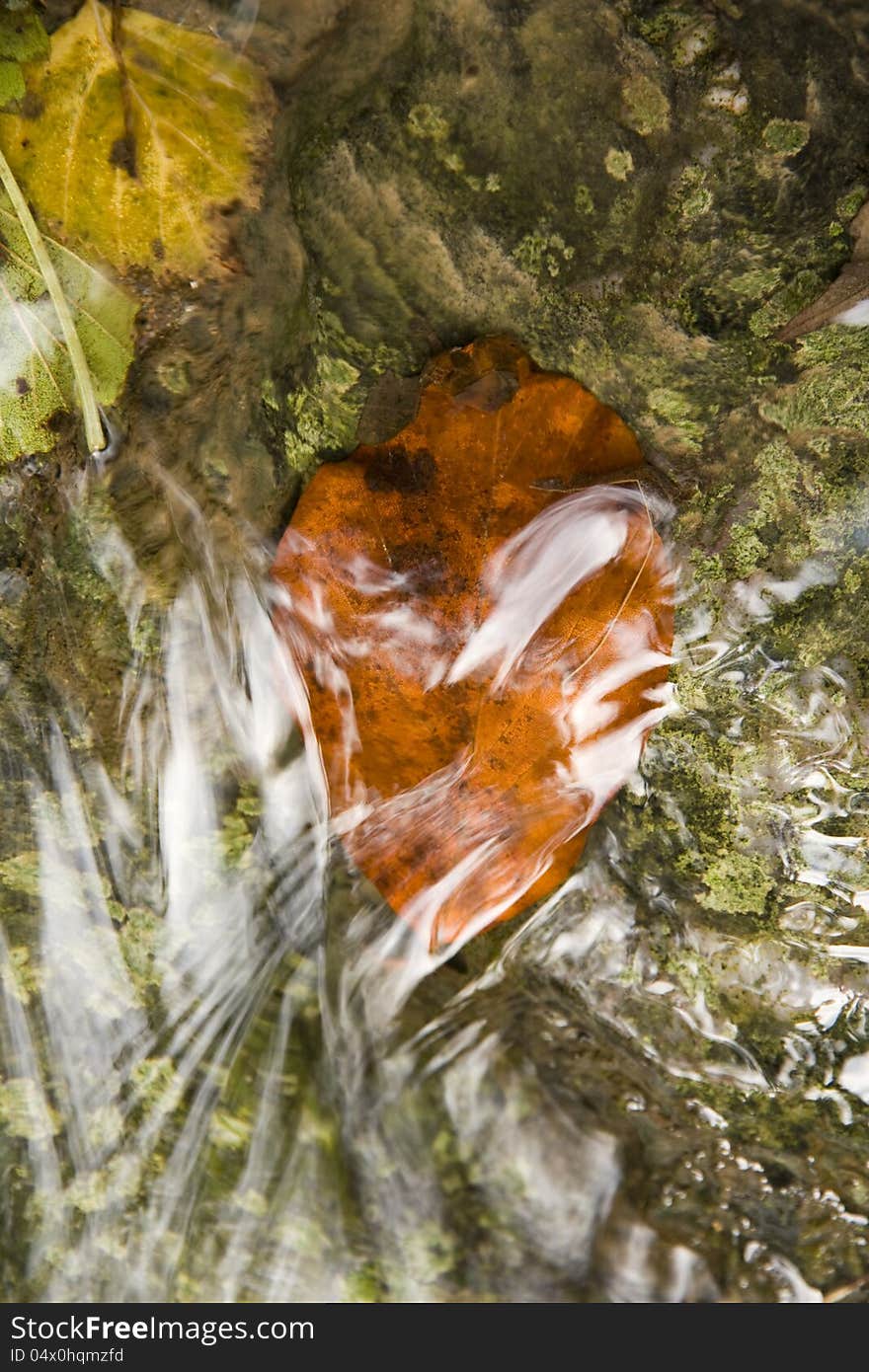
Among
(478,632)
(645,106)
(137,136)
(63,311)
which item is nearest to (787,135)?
(645,106)

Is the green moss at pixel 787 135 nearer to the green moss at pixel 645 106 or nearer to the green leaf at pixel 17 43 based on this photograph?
the green moss at pixel 645 106

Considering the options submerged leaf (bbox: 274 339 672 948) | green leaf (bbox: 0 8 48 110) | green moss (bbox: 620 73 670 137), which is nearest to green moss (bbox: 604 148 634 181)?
green moss (bbox: 620 73 670 137)

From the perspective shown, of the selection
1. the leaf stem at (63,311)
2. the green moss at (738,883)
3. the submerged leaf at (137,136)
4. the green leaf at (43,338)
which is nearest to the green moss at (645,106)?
the submerged leaf at (137,136)

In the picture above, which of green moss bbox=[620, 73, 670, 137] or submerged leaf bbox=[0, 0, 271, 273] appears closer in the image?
green moss bbox=[620, 73, 670, 137]

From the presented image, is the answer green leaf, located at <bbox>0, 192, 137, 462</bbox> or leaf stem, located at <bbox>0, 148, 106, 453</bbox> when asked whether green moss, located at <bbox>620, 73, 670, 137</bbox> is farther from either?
leaf stem, located at <bbox>0, 148, 106, 453</bbox>

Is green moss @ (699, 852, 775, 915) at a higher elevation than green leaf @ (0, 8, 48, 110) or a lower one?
lower

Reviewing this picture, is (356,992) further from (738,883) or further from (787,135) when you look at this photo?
(787,135)

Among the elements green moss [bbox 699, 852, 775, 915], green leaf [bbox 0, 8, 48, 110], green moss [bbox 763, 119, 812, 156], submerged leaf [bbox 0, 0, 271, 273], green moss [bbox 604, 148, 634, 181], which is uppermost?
green leaf [bbox 0, 8, 48, 110]
